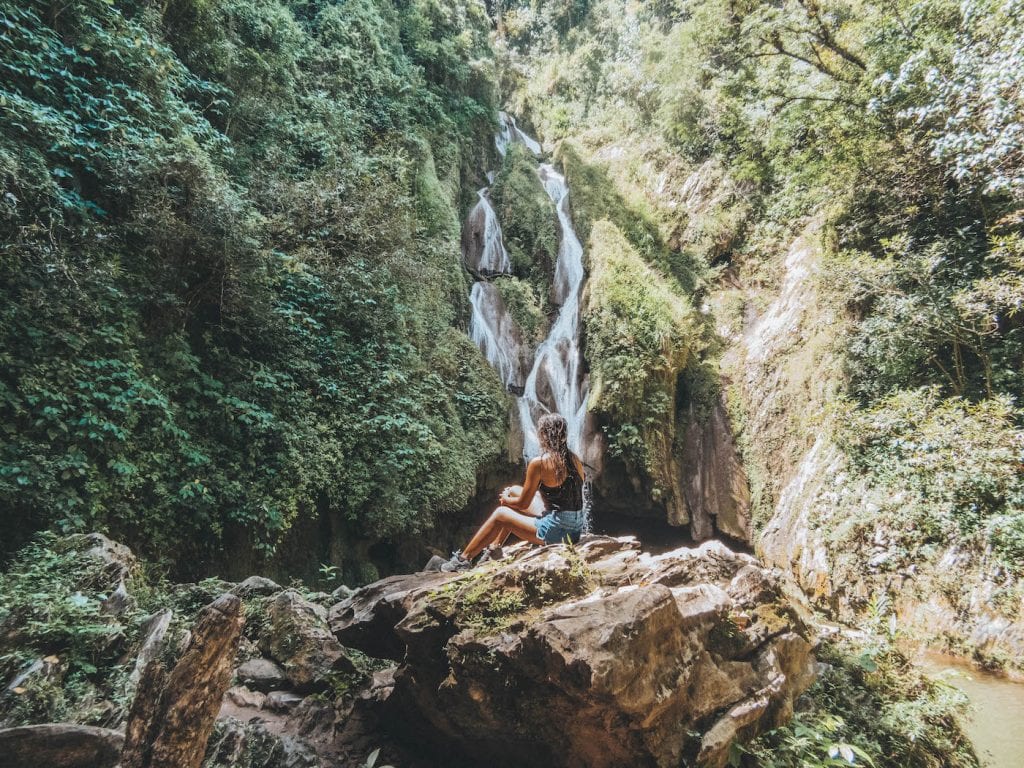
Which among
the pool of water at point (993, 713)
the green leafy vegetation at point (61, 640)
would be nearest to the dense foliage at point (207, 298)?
the green leafy vegetation at point (61, 640)

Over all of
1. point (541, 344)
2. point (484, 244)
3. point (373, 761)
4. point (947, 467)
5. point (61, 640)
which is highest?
point (484, 244)

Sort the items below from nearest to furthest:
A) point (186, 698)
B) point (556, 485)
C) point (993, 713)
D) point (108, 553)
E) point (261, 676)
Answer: point (186, 698) < point (261, 676) < point (108, 553) < point (556, 485) < point (993, 713)

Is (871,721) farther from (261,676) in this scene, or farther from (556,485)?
(261,676)

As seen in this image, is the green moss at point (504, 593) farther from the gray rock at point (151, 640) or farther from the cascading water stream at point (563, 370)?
the cascading water stream at point (563, 370)

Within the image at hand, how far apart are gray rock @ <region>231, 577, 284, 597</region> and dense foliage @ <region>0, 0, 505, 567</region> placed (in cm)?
98

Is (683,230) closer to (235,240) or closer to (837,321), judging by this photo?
(837,321)

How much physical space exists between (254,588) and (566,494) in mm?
3574

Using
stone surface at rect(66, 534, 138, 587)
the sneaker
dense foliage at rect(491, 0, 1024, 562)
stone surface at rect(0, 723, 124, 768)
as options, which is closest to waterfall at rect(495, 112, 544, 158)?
dense foliage at rect(491, 0, 1024, 562)

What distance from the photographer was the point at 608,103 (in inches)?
928

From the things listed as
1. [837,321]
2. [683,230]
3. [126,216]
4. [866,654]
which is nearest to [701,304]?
[683,230]

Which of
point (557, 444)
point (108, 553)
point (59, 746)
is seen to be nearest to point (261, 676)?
point (59, 746)

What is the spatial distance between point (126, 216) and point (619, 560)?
6.93m

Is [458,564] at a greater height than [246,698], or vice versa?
[458,564]

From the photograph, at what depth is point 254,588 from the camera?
5.01m
